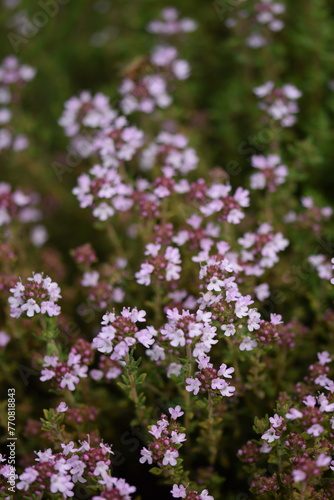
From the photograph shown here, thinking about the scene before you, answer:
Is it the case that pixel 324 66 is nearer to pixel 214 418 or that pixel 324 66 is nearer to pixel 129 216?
pixel 129 216

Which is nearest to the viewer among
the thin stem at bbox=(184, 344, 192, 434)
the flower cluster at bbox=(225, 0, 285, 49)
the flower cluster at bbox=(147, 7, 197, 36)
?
the thin stem at bbox=(184, 344, 192, 434)

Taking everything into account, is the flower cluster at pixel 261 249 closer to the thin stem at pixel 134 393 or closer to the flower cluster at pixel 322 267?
the flower cluster at pixel 322 267

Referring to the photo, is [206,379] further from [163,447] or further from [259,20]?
[259,20]

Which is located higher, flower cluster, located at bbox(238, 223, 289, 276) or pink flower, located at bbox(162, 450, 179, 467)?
flower cluster, located at bbox(238, 223, 289, 276)

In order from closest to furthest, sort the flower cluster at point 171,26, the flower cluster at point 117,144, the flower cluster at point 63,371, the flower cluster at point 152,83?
the flower cluster at point 63,371, the flower cluster at point 117,144, the flower cluster at point 152,83, the flower cluster at point 171,26

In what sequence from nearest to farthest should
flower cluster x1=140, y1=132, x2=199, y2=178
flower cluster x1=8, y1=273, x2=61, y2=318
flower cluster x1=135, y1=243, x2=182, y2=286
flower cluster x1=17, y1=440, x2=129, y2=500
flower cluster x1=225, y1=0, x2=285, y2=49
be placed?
flower cluster x1=17, y1=440, x2=129, y2=500, flower cluster x1=8, y1=273, x2=61, y2=318, flower cluster x1=135, y1=243, x2=182, y2=286, flower cluster x1=140, y1=132, x2=199, y2=178, flower cluster x1=225, y1=0, x2=285, y2=49

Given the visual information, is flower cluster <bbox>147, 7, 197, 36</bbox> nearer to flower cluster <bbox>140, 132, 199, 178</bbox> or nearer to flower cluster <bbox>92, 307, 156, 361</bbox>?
flower cluster <bbox>140, 132, 199, 178</bbox>

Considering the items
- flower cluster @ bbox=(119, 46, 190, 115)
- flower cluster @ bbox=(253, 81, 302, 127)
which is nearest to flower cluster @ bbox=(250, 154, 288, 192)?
flower cluster @ bbox=(253, 81, 302, 127)

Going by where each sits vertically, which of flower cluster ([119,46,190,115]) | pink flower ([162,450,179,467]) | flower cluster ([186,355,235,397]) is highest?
flower cluster ([119,46,190,115])

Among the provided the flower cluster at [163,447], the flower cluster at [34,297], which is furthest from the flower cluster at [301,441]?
the flower cluster at [34,297]
